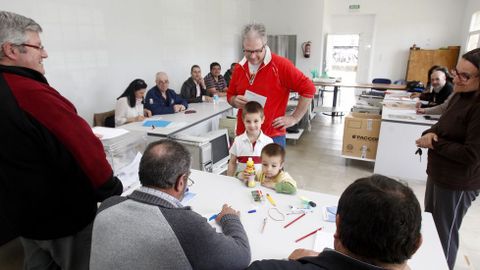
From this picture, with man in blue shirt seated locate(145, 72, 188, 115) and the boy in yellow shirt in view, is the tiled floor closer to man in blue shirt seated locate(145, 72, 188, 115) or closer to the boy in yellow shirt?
the boy in yellow shirt

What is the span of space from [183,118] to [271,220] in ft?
8.10

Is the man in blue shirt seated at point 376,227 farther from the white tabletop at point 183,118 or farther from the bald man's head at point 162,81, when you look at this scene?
the bald man's head at point 162,81

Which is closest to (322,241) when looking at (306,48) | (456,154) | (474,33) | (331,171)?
(456,154)

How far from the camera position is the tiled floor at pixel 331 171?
246cm

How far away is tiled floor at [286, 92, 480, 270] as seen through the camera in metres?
2.46

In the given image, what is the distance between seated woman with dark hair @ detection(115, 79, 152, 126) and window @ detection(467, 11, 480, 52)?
7.47 metres

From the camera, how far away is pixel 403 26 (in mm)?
8297

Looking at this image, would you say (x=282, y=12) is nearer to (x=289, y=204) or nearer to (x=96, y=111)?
(x=96, y=111)

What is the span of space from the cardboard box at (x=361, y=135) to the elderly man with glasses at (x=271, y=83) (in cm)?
202

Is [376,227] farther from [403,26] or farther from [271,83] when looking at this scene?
[403,26]

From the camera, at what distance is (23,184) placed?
1193 millimetres

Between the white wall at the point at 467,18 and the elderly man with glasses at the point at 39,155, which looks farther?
the white wall at the point at 467,18

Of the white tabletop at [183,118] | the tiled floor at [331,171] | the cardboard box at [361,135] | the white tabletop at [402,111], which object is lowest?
the tiled floor at [331,171]

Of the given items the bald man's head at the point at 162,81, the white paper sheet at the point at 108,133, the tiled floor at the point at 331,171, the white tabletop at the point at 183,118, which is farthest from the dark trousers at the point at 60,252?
the bald man's head at the point at 162,81
